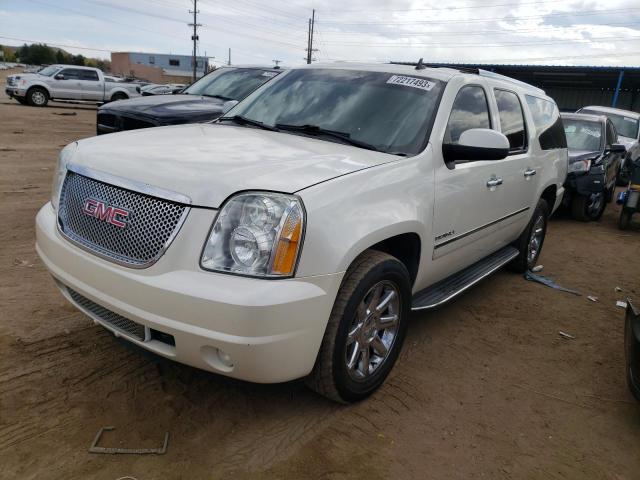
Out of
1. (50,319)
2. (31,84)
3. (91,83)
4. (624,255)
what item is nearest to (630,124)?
(624,255)

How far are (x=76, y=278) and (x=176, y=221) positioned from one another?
69cm

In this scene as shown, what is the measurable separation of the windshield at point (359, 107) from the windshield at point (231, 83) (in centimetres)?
397

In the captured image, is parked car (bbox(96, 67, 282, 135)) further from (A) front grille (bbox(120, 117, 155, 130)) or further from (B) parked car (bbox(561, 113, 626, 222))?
(B) parked car (bbox(561, 113, 626, 222))

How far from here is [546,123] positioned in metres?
5.25

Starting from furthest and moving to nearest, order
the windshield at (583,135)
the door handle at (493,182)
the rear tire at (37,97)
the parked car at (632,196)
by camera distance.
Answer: the rear tire at (37,97) < the windshield at (583,135) < the parked car at (632,196) < the door handle at (493,182)

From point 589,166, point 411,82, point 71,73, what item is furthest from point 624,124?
point 71,73

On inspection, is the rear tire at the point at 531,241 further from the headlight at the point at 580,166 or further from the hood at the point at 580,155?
the hood at the point at 580,155

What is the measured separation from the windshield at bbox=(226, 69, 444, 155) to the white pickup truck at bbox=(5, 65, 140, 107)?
70.3 ft

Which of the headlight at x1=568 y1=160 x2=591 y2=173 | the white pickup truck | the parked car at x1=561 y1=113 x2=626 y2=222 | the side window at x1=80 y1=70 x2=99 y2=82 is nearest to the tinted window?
the white pickup truck

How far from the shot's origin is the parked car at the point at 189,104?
646 centimetres

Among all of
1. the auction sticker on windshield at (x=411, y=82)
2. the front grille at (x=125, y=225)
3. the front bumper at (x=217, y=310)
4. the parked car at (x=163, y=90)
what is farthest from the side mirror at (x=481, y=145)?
the parked car at (x=163, y=90)

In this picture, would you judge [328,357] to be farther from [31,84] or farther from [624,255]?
[31,84]

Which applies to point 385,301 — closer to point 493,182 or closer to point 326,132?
point 326,132

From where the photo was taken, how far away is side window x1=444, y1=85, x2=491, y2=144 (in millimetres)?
3502
